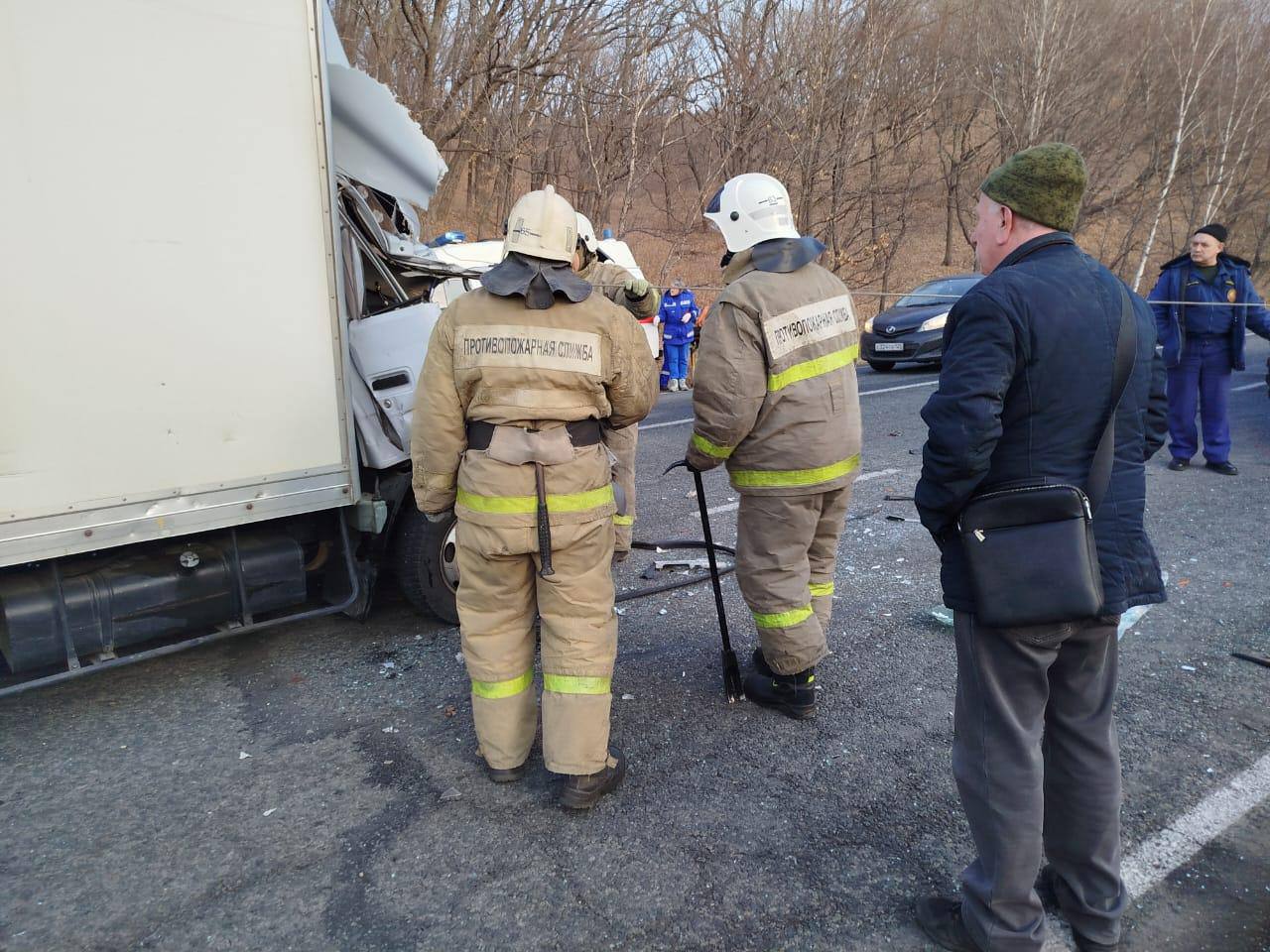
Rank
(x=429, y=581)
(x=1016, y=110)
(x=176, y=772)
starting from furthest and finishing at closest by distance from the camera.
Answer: (x=1016, y=110) → (x=429, y=581) → (x=176, y=772)

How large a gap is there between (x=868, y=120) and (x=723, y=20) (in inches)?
141

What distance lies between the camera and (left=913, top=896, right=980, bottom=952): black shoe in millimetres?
2344

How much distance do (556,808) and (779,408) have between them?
5.41ft

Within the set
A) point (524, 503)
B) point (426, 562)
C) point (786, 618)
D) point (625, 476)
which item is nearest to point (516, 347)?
point (524, 503)

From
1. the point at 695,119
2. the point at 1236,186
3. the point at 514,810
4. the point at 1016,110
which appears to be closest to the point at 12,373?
the point at 514,810

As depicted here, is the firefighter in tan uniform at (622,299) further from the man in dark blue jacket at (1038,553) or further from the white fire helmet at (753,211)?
the man in dark blue jacket at (1038,553)

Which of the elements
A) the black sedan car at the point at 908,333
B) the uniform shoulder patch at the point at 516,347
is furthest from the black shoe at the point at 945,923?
the black sedan car at the point at 908,333

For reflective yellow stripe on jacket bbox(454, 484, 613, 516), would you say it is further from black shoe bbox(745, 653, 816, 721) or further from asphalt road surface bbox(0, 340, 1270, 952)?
black shoe bbox(745, 653, 816, 721)

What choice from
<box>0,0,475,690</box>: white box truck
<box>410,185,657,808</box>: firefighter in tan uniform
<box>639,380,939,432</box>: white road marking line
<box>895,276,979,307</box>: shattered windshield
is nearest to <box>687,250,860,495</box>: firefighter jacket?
<box>410,185,657,808</box>: firefighter in tan uniform

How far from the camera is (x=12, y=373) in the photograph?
2.86 m

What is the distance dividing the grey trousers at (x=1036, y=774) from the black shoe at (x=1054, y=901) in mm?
26

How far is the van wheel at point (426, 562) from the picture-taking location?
13.8ft

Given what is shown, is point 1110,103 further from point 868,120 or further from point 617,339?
point 617,339

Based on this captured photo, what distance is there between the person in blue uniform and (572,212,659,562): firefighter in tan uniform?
785 cm
